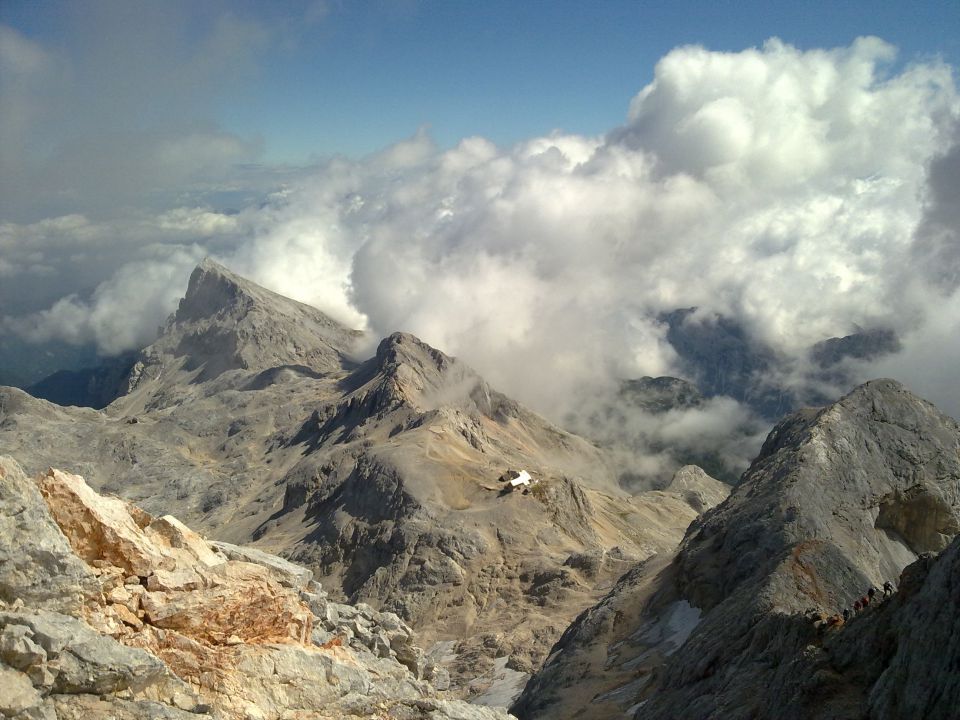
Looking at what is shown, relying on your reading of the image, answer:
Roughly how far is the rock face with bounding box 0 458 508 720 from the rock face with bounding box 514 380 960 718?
13.6 m

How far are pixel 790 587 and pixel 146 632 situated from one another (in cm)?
3798

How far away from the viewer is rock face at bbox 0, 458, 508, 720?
2122cm

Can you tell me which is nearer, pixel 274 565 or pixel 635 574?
pixel 274 565

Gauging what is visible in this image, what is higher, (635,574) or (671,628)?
(635,574)

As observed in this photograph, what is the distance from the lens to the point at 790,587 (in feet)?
159

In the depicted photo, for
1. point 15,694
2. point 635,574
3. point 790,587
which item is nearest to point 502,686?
point 635,574

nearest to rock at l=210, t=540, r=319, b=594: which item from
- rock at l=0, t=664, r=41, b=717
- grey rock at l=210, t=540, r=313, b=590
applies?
grey rock at l=210, t=540, r=313, b=590

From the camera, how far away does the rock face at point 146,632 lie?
21.2 m

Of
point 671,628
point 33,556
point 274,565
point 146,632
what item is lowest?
point 146,632

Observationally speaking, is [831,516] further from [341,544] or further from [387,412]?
[387,412]

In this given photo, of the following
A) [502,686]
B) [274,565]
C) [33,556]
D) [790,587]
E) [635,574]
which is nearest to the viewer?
[33,556]

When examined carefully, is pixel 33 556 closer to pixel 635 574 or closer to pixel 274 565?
pixel 274 565

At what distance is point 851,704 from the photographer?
27.7 meters

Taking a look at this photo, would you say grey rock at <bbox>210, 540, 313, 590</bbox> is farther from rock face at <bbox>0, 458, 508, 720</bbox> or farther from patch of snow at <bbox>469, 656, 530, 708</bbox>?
patch of snow at <bbox>469, 656, 530, 708</bbox>
